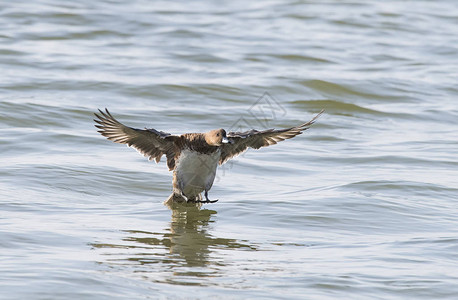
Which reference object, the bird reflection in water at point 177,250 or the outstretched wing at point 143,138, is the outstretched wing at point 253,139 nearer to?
the outstretched wing at point 143,138

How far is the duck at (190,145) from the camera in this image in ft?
24.6

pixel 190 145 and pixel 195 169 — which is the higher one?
pixel 190 145

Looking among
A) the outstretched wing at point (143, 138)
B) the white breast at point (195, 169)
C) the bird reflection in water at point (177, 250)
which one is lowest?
the bird reflection in water at point (177, 250)

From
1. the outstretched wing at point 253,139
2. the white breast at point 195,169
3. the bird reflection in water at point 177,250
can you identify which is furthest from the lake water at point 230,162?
the outstretched wing at point 253,139

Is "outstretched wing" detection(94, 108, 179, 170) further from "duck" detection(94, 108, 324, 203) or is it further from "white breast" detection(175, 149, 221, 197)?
"white breast" detection(175, 149, 221, 197)

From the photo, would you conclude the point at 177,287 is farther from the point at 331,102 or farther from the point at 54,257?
the point at 331,102

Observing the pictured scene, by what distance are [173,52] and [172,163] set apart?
986 centimetres

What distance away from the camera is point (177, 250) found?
20.8ft

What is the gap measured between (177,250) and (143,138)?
5.67 feet

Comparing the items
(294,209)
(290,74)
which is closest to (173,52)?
(290,74)

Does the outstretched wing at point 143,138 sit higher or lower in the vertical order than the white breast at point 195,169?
higher

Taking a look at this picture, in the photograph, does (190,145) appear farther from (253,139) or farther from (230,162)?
(230,162)

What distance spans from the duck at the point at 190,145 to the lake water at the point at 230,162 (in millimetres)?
330

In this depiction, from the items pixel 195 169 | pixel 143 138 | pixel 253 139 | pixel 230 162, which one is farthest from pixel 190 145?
pixel 230 162
